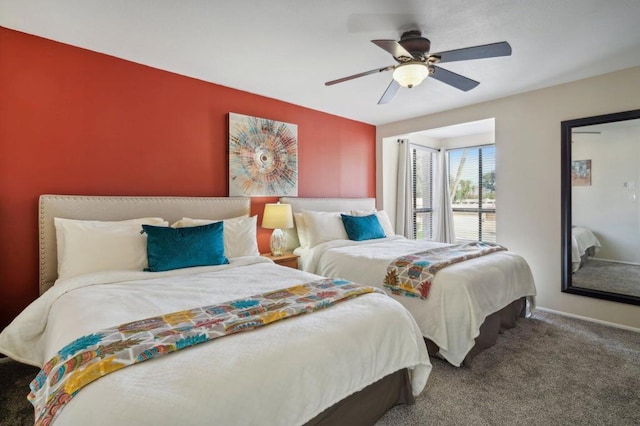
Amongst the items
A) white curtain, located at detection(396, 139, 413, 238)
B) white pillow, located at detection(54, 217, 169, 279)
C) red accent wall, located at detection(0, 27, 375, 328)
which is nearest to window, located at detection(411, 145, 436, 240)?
white curtain, located at detection(396, 139, 413, 238)

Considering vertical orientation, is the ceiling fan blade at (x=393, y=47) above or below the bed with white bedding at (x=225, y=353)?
above

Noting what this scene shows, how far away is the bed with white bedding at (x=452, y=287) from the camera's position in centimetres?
226

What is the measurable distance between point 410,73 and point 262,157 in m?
1.94

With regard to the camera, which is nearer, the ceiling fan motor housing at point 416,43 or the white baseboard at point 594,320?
the ceiling fan motor housing at point 416,43

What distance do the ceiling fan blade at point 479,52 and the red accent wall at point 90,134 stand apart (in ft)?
7.33

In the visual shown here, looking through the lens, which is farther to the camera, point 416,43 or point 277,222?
point 277,222

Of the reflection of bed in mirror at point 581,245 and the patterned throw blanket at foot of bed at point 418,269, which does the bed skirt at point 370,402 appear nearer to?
the patterned throw blanket at foot of bed at point 418,269

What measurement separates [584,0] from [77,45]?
12.0 ft

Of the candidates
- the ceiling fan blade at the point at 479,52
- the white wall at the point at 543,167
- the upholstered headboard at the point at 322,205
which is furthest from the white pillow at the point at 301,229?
the white wall at the point at 543,167

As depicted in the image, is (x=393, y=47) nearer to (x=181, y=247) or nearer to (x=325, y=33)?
(x=325, y=33)

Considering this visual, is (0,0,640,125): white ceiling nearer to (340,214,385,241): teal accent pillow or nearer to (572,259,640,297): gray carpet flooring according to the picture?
(340,214,385,241): teal accent pillow

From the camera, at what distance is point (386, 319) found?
163 cm

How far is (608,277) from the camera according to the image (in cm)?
321

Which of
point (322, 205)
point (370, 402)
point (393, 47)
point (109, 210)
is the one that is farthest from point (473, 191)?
point (109, 210)
